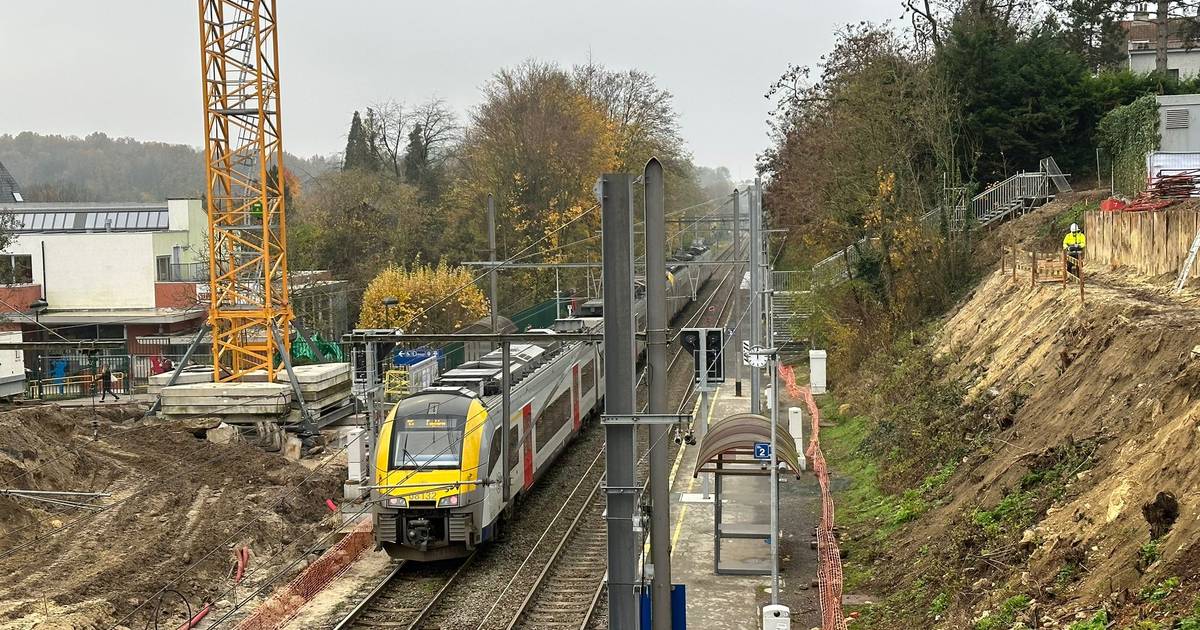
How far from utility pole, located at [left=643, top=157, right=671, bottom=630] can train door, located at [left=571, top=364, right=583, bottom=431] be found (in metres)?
15.7

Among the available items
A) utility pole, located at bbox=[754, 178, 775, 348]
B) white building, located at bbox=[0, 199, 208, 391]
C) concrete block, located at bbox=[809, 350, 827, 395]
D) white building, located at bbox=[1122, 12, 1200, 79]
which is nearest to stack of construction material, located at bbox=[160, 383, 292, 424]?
utility pole, located at bbox=[754, 178, 775, 348]

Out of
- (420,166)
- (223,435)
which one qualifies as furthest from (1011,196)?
(420,166)

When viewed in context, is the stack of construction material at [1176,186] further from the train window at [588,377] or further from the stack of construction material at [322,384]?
the stack of construction material at [322,384]

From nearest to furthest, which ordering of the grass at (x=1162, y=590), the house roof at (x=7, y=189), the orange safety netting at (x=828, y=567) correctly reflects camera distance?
the grass at (x=1162, y=590) < the orange safety netting at (x=828, y=567) < the house roof at (x=7, y=189)

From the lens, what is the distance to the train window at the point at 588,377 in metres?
28.8

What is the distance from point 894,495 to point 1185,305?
5.15 metres

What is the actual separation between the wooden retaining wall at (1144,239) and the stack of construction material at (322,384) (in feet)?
62.8

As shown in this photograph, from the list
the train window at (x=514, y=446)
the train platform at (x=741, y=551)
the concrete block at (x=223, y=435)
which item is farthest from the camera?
the concrete block at (x=223, y=435)

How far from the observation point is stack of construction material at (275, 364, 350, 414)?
98.7ft

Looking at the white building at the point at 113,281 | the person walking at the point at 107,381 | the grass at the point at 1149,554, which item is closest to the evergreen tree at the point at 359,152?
the white building at the point at 113,281

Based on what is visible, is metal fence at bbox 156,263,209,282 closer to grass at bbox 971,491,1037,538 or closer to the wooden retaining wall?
the wooden retaining wall

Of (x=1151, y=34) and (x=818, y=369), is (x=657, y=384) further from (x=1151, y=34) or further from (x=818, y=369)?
(x=1151, y=34)

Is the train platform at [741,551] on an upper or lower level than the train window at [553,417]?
lower

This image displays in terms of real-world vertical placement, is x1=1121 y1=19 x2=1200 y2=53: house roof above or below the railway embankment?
above
